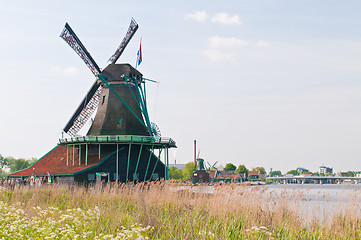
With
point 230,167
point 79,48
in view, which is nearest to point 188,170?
point 230,167

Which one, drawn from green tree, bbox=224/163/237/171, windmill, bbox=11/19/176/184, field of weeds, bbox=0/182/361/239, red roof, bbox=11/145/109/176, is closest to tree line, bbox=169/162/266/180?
green tree, bbox=224/163/237/171

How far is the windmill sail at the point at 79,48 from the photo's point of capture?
34906 mm

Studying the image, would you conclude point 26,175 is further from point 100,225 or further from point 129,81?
point 100,225

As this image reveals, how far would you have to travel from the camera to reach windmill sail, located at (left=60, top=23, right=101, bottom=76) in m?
34.9

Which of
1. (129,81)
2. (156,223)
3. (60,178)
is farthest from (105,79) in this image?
(156,223)

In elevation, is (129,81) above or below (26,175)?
above

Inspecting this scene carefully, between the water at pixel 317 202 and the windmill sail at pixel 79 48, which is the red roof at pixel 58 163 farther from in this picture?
the water at pixel 317 202

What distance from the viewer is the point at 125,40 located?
37.9m

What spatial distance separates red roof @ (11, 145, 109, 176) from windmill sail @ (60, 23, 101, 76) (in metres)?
7.99

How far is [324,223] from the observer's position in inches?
353

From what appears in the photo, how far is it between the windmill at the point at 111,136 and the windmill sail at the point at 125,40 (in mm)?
2273

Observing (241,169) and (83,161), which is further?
(241,169)

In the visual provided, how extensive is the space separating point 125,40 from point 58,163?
46.1 feet

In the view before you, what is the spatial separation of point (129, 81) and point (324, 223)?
88.7 ft
